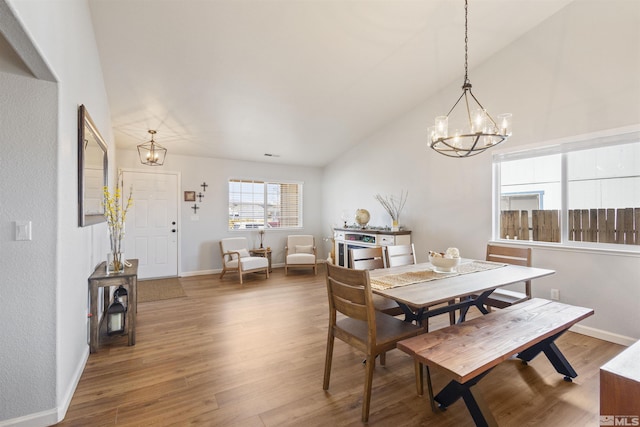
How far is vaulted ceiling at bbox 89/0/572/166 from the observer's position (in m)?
2.82

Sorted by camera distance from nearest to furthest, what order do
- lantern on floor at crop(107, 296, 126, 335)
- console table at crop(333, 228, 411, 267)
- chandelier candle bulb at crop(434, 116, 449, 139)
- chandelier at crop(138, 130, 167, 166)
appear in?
chandelier candle bulb at crop(434, 116, 449, 139), lantern on floor at crop(107, 296, 126, 335), chandelier at crop(138, 130, 167, 166), console table at crop(333, 228, 411, 267)

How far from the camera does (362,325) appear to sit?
82.4 inches

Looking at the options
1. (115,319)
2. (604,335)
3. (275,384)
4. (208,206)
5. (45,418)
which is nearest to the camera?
(45,418)

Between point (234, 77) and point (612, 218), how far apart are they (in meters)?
4.36

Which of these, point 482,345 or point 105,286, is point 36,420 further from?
point 482,345

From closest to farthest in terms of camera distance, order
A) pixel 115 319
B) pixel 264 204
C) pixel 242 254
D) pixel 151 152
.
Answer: pixel 115 319 → pixel 151 152 → pixel 242 254 → pixel 264 204

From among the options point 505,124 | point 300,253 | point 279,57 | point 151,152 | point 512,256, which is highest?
point 279,57

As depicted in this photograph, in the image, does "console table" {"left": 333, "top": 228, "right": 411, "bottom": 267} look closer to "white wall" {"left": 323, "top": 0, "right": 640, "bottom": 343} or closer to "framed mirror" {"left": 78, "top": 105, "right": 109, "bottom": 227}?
"white wall" {"left": 323, "top": 0, "right": 640, "bottom": 343}

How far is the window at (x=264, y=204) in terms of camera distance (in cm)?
625

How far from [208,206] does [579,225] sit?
577cm

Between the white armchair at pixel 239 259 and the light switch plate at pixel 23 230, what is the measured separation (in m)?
3.61

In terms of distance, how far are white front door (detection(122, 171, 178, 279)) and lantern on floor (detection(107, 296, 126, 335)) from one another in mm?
2803

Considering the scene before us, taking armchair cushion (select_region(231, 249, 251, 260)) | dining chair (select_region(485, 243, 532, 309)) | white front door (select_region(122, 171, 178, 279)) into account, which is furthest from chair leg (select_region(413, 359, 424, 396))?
white front door (select_region(122, 171, 178, 279))

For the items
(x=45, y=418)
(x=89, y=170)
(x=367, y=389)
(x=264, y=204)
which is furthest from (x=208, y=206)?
(x=367, y=389)
